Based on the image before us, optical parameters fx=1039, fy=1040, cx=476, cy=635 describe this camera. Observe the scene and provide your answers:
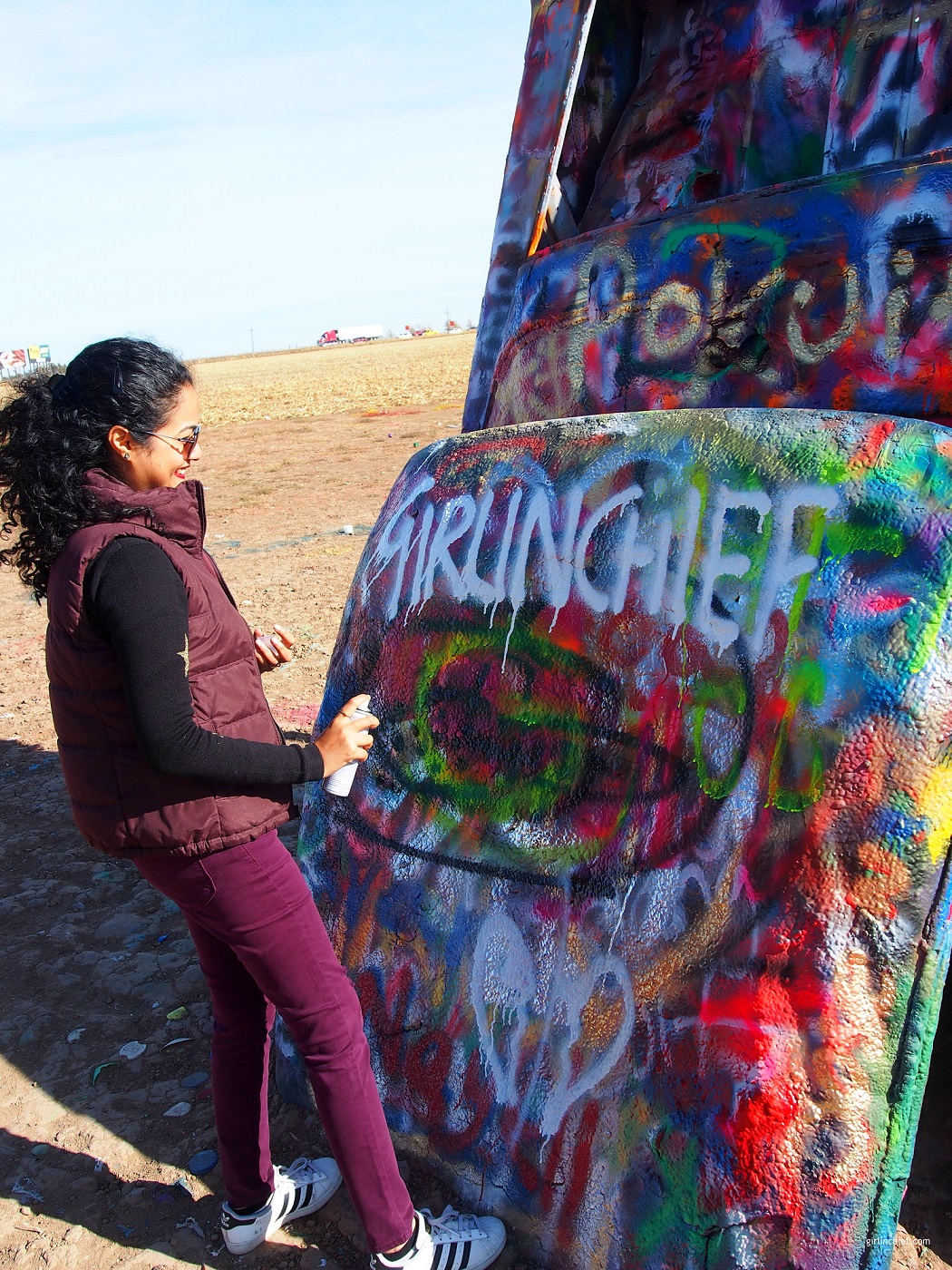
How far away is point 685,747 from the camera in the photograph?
183 cm

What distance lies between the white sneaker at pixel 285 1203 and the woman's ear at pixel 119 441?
1.50m

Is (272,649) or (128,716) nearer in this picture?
(128,716)

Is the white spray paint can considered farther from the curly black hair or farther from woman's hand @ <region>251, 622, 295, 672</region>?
the curly black hair

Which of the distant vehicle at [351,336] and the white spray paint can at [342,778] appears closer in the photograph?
the white spray paint can at [342,778]

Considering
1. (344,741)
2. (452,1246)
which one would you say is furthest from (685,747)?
(452,1246)

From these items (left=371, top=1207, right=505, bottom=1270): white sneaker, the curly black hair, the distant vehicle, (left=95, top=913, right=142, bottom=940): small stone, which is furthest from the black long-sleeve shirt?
the distant vehicle

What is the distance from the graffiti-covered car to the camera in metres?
1.61

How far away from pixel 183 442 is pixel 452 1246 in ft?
5.10

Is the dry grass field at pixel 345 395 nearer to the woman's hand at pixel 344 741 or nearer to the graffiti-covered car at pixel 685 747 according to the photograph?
the graffiti-covered car at pixel 685 747

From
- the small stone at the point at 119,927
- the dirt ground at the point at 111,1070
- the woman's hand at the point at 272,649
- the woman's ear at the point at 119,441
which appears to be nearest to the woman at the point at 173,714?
the woman's ear at the point at 119,441

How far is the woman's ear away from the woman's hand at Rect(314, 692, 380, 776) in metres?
0.60

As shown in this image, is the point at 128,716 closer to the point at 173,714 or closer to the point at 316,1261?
the point at 173,714

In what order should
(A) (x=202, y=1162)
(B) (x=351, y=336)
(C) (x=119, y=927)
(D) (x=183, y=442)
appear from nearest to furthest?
(D) (x=183, y=442)
(A) (x=202, y=1162)
(C) (x=119, y=927)
(B) (x=351, y=336)

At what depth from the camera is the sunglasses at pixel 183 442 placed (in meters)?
1.81
